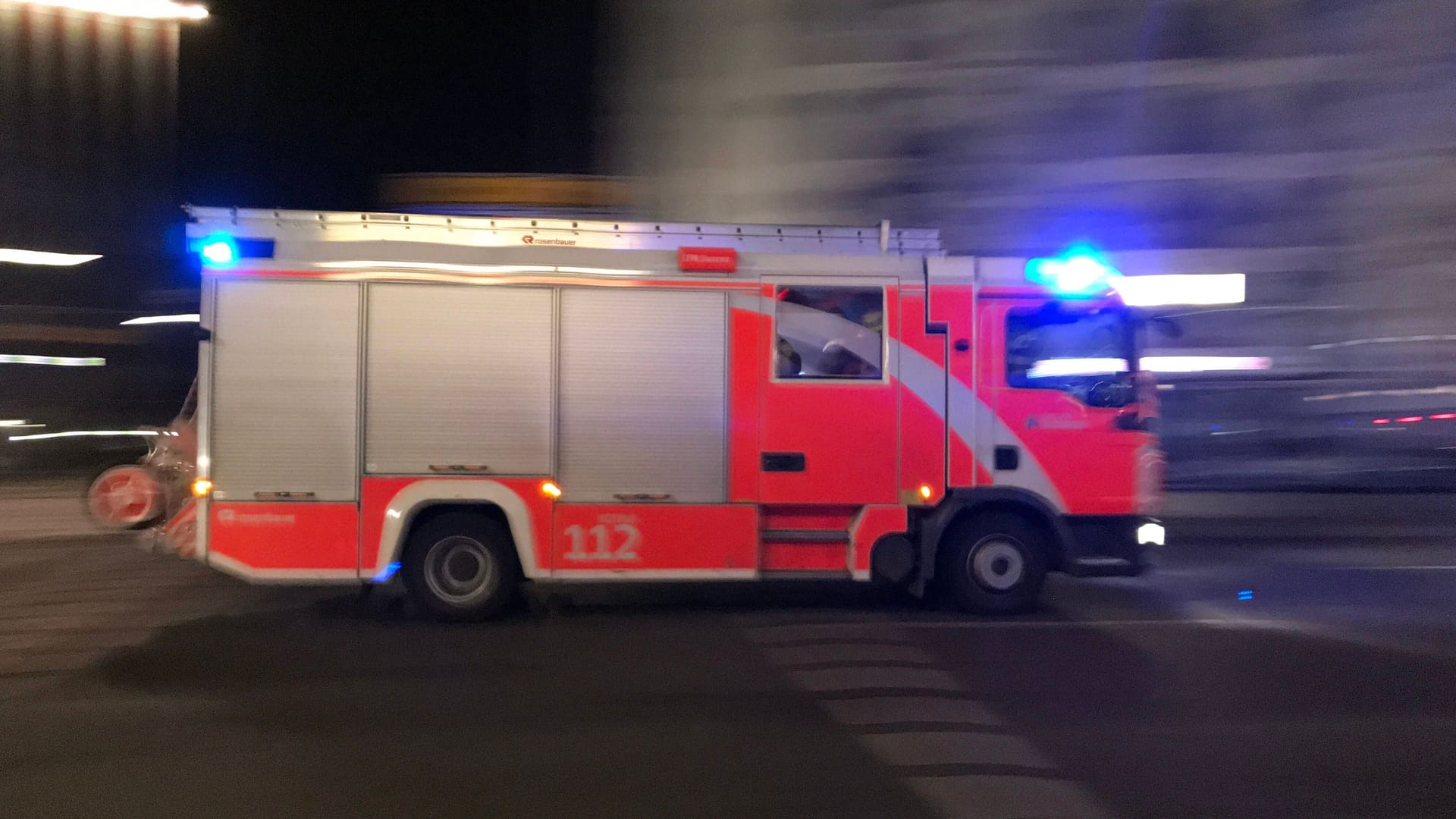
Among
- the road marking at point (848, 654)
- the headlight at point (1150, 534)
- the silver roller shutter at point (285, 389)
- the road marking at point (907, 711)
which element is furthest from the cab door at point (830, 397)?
the silver roller shutter at point (285, 389)

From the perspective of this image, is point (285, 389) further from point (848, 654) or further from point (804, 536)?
point (848, 654)

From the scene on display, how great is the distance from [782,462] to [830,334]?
1.01m

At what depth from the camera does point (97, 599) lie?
8594 mm

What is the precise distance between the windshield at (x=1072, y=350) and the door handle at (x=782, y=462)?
5.56 ft

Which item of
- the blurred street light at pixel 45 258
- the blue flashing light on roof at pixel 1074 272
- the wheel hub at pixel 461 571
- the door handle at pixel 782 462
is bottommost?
the wheel hub at pixel 461 571

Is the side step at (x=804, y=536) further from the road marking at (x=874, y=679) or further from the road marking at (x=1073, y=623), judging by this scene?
the road marking at (x=874, y=679)

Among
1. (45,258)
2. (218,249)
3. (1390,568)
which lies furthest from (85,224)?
(1390,568)

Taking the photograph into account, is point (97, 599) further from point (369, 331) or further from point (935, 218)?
point (935, 218)

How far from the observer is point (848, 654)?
22.8 feet

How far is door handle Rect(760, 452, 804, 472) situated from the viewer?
25.9 feet

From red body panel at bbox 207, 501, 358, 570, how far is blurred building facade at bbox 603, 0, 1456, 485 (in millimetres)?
11007

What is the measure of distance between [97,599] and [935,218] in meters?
12.3

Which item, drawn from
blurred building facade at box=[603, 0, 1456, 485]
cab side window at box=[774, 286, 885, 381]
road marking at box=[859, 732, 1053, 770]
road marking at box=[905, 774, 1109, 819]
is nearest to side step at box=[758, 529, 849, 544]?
cab side window at box=[774, 286, 885, 381]

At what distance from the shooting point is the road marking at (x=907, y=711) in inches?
218
